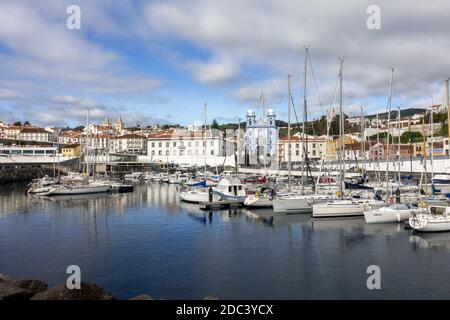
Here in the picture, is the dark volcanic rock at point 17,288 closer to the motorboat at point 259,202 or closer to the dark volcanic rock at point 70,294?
the dark volcanic rock at point 70,294

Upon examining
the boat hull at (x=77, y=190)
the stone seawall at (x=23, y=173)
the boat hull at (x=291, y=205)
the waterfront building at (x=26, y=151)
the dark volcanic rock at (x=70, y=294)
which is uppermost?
the waterfront building at (x=26, y=151)

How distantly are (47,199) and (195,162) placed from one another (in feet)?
167

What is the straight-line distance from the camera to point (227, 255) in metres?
17.0

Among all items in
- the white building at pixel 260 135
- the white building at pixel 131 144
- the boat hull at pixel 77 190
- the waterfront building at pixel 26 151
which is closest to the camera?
the boat hull at pixel 77 190

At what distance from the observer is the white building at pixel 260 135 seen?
8736 centimetres

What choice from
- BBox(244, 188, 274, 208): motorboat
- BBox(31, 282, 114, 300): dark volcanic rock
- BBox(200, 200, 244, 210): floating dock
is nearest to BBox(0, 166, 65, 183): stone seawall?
BBox(200, 200, 244, 210): floating dock

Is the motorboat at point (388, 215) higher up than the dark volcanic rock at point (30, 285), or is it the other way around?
the motorboat at point (388, 215)

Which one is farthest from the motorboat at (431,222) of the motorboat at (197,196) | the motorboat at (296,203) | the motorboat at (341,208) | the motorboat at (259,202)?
the motorboat at (197,196)

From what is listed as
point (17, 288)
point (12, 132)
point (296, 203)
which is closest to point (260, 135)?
point (296, 203)

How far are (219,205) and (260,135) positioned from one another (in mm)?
→ 57907

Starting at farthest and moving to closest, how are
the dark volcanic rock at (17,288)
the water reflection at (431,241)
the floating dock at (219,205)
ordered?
the floating dock at (219,205), the water reflection at (431,241), the dark volcanic rock at (17,288)

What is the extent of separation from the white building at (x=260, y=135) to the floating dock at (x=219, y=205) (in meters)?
54.0

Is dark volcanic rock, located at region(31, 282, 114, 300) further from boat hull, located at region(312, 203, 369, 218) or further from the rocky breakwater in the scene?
boat hull, located at region(312, 203, 369, 218)

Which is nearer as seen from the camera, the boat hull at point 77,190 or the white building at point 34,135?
the boat hull at point 77,190
